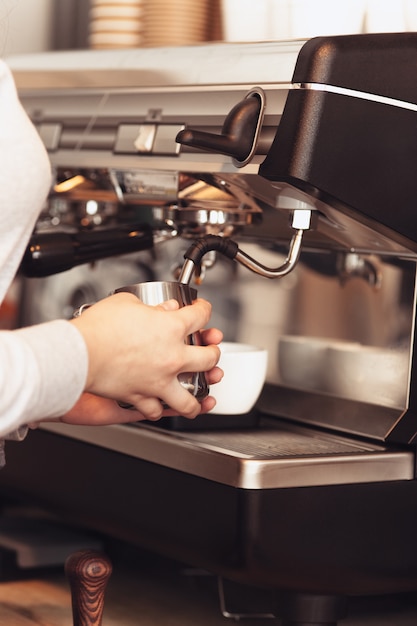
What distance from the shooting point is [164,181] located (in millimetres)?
1143

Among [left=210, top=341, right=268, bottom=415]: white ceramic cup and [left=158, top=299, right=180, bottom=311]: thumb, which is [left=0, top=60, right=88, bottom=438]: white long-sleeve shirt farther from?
[left=210, top=341, right=268, bottom=415]: white ceramic cup

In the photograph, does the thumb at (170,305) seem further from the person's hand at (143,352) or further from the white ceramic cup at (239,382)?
the white ceramic cup at (239,382)

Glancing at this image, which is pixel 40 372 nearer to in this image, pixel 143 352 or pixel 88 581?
pixel 143 352

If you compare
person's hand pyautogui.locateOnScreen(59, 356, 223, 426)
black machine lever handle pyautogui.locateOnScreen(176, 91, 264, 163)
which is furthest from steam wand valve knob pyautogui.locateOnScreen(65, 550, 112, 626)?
black machine lever handle pyautogui.locateOnScreen(176, 91, 264, 163)

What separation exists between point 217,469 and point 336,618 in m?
0.18

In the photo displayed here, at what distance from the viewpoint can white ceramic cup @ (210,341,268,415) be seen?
3.58 feet

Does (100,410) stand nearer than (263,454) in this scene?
Yes

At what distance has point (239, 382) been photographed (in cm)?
111

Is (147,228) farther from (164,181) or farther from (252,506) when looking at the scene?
(252,506)

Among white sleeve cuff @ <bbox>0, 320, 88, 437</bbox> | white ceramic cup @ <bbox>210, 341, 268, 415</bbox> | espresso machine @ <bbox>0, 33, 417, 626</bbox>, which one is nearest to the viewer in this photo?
white sleeve cuff @ <bbox>0, 320, 88, 437</bbox>

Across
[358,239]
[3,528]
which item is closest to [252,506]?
[358,239]

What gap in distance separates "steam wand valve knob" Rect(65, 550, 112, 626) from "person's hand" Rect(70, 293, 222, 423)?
119mm

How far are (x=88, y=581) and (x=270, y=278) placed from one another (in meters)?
0.37

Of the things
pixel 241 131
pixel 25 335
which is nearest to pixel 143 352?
pixel 25 335
